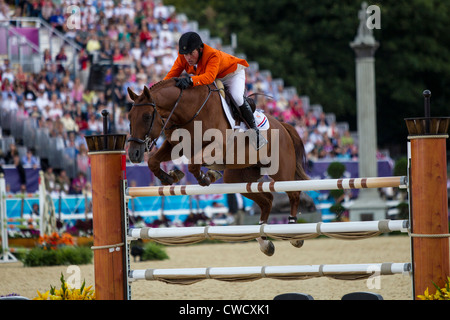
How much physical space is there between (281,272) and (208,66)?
192 cm

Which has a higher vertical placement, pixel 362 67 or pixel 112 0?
pixel 112 0

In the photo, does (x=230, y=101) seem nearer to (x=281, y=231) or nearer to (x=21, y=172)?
(x=281, y=231)

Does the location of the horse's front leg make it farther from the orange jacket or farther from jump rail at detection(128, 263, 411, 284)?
jump rail at detection(128, 263, 411, 284)

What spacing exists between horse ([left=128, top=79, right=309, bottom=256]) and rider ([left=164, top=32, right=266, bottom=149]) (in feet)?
0.42

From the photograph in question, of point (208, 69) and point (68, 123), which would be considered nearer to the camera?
point (208, 69)

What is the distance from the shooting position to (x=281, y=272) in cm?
480

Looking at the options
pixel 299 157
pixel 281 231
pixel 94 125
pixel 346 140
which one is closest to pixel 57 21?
pixel 94 125

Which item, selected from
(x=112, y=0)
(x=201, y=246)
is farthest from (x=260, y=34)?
(x=201, y=246)

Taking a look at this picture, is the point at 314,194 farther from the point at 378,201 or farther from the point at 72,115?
the point at 72,115

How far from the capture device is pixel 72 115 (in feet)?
49.9

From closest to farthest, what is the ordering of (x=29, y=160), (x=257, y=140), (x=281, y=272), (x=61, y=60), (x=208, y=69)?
(x=281, y=272), (x=208, y=69), (x=257, y=140), (x=29, y=160), (x=61, y=60)

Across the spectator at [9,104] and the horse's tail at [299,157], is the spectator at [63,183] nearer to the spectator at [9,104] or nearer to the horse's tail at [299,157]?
the spectator at [9,104]

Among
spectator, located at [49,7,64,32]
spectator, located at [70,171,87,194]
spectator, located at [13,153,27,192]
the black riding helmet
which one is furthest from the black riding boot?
spectator, located at [49,7,64,32]

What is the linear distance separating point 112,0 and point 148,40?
166 centimetres
